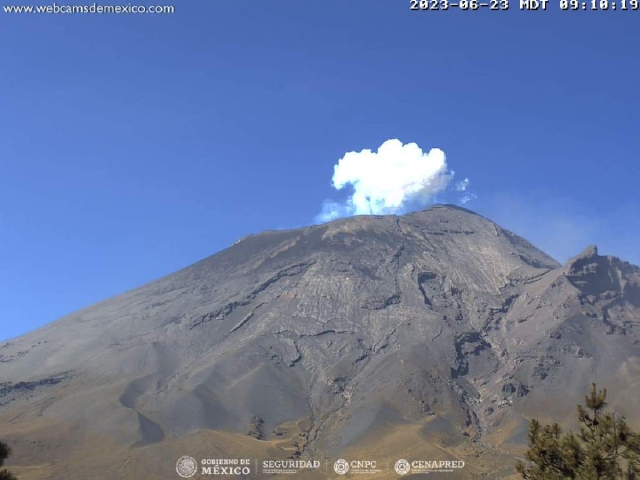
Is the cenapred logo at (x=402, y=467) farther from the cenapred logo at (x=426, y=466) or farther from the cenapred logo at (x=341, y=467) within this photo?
the cenapred logo at (x=341, y=467)

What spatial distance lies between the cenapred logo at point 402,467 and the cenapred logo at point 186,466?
4495 cm

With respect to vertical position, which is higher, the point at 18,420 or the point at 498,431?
the point at 18,420

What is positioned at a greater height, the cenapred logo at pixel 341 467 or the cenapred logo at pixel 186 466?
the cenapred logo at pixel 186 466

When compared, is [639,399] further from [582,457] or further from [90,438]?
[582,457]

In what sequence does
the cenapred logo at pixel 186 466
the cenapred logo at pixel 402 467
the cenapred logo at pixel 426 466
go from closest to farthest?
the cenapred logo at pixel 402 467
the cenapred logo at pixel 426 466
the cenapred logo at pixel 186 466

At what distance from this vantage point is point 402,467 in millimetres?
157750

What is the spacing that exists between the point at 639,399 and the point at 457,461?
65.5 m

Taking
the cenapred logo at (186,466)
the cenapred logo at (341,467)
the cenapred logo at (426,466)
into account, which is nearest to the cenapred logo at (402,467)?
the cenapred logo at (426,466)

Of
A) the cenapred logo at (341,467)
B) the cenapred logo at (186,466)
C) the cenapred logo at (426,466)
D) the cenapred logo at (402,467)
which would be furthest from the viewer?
the cenapred logo at (341,467)

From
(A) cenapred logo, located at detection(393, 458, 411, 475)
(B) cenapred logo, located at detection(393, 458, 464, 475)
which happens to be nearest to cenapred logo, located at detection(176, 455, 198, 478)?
(A) cenapred logo, located at detection(393, 458, 411, 475)

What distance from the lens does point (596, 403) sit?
24516 mm

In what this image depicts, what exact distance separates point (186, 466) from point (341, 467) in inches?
1392

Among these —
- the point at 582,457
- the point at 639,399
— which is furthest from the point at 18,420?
the point at 582,457

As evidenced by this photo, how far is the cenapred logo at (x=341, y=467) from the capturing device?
16300 centimetres
